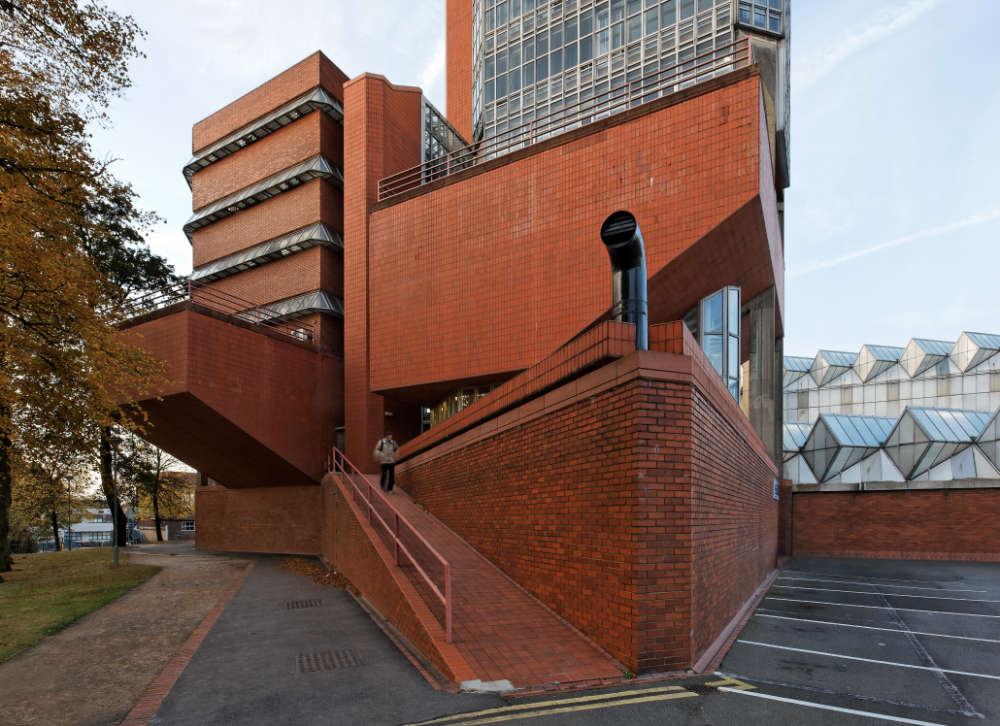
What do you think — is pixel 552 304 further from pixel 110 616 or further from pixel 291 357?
pixel 110 616

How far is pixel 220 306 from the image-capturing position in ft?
74.1

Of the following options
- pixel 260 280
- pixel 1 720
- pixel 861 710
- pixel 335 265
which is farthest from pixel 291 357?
pixel 861 710

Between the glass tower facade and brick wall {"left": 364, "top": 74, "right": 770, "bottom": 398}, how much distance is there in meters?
11.6

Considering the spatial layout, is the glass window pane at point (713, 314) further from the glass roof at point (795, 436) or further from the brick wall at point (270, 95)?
the glass roof at point (795, 436)

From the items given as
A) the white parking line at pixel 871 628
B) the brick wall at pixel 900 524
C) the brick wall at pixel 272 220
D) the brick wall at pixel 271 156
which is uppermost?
the brick wall at pixel 271 156

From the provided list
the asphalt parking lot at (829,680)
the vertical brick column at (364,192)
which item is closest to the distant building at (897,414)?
the asphalt parking lot at (829,680)

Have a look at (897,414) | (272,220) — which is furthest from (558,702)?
(897,414)

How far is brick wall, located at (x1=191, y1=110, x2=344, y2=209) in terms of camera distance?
76.8ft

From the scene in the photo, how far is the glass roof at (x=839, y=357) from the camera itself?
2423 inches

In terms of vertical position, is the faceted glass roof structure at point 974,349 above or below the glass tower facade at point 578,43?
below

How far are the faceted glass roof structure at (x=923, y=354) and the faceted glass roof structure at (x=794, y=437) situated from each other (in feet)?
80.7

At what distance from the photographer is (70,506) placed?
105 feet

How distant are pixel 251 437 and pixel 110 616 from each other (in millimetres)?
8236

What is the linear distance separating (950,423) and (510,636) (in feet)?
122
